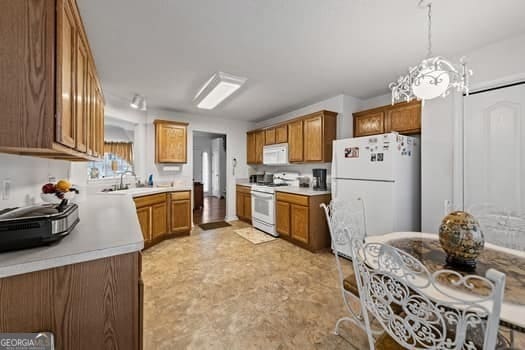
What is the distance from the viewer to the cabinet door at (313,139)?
3.54 m

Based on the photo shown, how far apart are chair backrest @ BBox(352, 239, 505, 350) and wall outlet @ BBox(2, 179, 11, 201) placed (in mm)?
2021

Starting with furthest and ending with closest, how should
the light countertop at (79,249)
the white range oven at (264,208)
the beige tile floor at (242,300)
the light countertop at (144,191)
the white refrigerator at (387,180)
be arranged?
the white range oven at (264,208), the light countertop at (144,191), the white refrigerator at (387,180), the beige tile floor at (242,300), the light countertop at (79,249)

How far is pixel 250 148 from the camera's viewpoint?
17.5 feet

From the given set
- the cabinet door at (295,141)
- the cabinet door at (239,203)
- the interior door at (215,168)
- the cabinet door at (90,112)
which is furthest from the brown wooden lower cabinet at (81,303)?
the interior door at (215,168)

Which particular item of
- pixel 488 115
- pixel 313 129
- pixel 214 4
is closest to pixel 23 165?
pixel 214 4

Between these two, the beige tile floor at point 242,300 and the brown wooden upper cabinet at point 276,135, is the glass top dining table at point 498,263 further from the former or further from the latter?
the brown wooden upper cabinet at point 276,135

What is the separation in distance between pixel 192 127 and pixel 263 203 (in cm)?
228

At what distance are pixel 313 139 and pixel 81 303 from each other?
Result: 340 centimetres

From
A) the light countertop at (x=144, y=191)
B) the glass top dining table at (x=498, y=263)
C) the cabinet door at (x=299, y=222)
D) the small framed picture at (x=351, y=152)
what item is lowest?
the cabinet door at (x=299, y=222)

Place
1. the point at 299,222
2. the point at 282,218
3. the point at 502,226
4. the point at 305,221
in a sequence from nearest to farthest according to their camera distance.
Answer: the point at 502,226 < the point at 305,221 < the point at 299,222 < the point at 282,218

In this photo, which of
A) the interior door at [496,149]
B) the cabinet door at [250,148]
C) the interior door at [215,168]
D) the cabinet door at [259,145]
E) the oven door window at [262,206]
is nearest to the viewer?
the interior door at [496,149]

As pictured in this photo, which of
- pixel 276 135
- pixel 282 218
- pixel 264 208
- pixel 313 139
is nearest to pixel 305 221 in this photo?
pixel 282 218

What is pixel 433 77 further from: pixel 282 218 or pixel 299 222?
pixel 282 218

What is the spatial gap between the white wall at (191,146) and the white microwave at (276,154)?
0.89 metres
